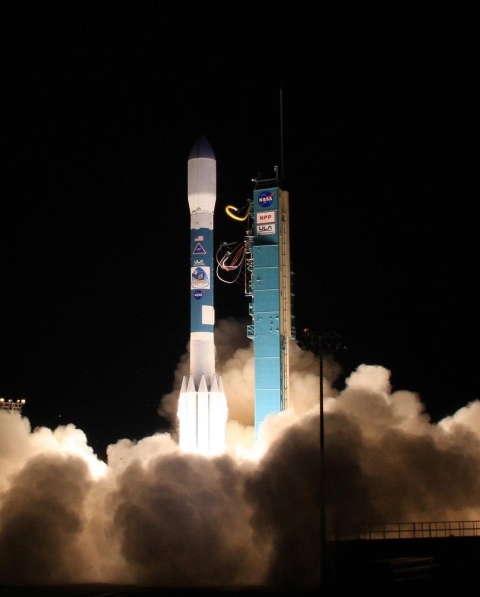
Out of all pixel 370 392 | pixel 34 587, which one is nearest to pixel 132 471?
pixel 34 587

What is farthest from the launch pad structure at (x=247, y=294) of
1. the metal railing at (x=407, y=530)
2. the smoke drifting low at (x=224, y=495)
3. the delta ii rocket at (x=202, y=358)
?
the metal railing at (x=407, y=530)

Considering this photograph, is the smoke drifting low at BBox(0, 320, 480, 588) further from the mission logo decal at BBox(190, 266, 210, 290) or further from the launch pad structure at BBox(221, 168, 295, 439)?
the mission logo decal at BBox(190, 266, 210, 290)

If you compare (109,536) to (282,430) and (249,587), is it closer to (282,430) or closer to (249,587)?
(249,587)

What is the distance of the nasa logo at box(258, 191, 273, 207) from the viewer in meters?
39.6

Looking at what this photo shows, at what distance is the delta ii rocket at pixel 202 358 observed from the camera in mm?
35969

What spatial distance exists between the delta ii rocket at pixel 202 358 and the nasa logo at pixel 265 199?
273 centimetres

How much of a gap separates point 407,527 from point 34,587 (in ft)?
42.2

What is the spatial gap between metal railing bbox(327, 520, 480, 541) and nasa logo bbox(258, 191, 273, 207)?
1326cm

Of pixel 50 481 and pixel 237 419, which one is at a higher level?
pixel 237 419

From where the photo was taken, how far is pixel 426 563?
31094 millimetres

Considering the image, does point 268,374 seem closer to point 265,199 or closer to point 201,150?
point 265,199

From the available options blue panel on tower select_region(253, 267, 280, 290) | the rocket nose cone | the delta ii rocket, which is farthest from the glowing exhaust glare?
the rocket nose cone

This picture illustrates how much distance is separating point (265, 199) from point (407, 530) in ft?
45.7

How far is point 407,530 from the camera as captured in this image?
1319 inches
